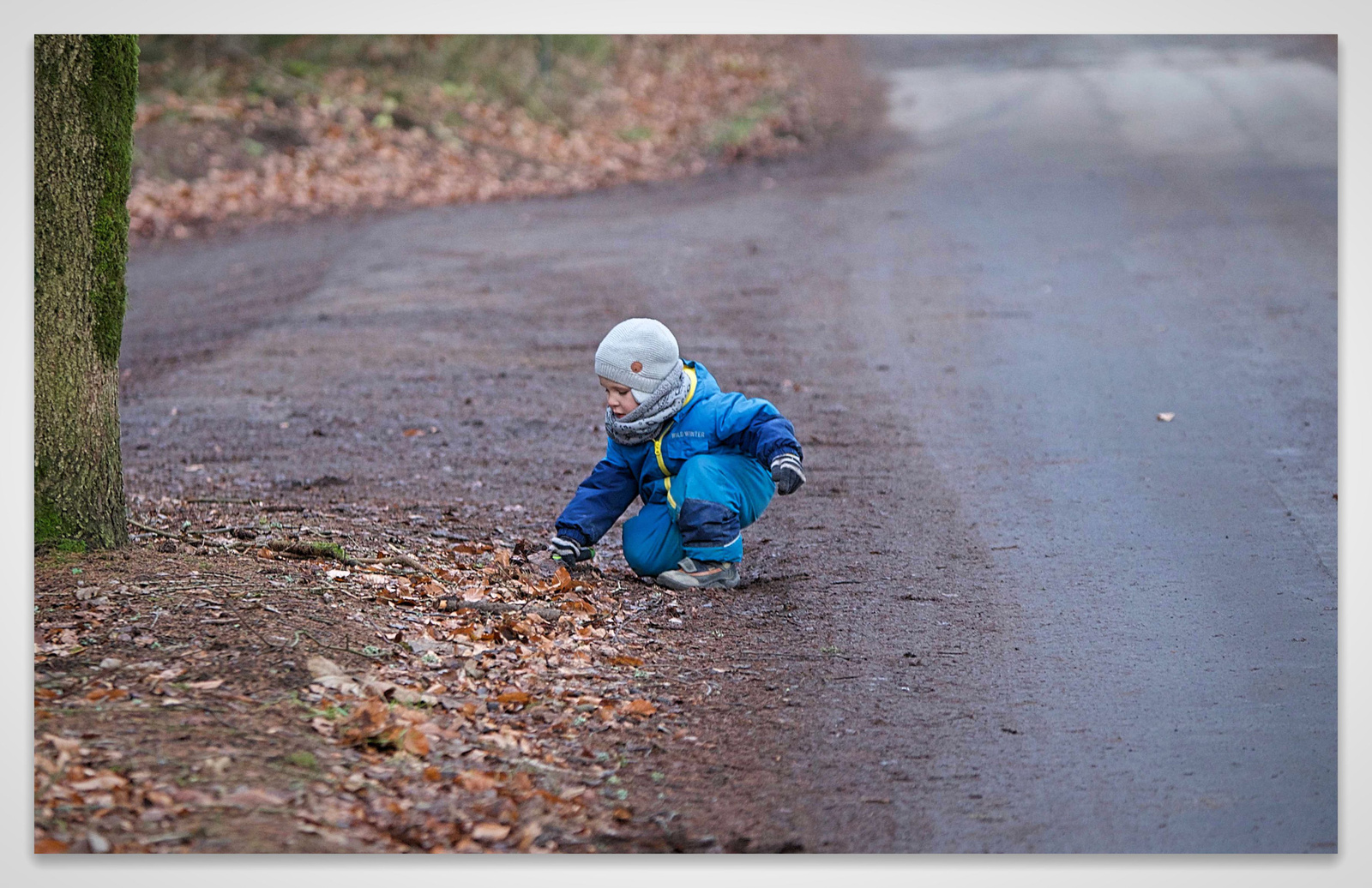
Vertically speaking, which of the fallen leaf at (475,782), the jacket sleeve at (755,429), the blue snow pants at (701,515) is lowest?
the fallen leaf at (475,782)

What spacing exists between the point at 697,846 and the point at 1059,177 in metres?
11.6

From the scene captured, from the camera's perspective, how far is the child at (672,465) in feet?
16.2

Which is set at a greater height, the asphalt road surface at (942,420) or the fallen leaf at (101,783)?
the asphalt road surface at (942,420)

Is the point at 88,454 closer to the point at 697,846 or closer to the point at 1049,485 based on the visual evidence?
the point at 697,846

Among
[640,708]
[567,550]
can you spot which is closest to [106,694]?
[640,708]

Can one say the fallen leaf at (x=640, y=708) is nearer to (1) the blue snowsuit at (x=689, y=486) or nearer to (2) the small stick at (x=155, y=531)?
(1) the blue snowsuit at (x=689, y=486)

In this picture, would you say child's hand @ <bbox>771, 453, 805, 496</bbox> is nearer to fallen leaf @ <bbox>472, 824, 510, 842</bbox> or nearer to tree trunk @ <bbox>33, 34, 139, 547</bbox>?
fallen leaf @ <bbox>472, 824, 510, 842</bbox>

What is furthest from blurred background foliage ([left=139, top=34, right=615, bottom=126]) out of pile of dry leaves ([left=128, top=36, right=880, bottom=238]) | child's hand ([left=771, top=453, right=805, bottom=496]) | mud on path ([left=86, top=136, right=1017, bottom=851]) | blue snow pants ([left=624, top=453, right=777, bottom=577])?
child's hand ([left=771, top=453, right=805, bottom=496])

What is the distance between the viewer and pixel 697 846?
355cm

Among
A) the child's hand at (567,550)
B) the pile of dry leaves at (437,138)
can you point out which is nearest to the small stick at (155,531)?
the child's hand at (567,550)

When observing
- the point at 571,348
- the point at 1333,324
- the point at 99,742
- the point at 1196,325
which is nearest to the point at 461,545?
the point at 99,742

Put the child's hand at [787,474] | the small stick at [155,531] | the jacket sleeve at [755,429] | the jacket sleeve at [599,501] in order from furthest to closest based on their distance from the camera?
1. the jacket sleeve at [599,501]
2. the small stick at [155,531]
3. the jacket sleeve at [755,429]
4. the child's hand at [787,474]

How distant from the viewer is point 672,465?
5.18m

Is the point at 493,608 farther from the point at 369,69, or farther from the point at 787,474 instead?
the point at 369,69
